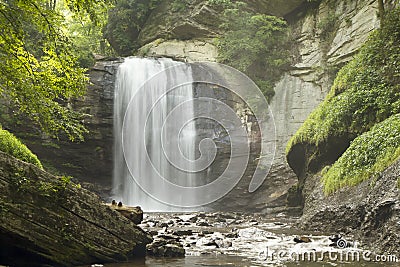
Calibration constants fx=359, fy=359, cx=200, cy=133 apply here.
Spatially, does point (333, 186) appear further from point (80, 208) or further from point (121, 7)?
point (121, 7)

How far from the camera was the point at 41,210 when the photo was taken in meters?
4.47

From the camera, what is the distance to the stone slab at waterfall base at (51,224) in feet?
13.7

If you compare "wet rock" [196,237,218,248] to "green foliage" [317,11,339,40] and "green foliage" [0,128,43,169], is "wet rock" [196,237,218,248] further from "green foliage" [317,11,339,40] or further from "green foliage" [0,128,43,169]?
"green foliage" [317,11,339,40]

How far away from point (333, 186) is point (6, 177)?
302 inches

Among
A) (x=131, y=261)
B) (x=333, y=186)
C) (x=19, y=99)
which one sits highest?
(x=19, y=99)

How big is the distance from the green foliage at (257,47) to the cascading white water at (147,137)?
4.48 metres

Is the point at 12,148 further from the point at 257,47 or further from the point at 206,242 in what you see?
the point at 257,47

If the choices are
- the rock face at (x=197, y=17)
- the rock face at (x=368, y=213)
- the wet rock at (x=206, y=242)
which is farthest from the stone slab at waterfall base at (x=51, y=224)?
the rock face at (x=197, y=17)

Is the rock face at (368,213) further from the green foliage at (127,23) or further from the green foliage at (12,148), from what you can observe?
the green foliage at (127,23)

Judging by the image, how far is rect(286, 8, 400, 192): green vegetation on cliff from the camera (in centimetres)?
804

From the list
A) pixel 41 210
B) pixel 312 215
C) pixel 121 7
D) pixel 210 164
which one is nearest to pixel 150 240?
pixel 41 210

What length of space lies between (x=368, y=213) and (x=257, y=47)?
1648cm

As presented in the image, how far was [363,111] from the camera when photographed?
1019 centimetres

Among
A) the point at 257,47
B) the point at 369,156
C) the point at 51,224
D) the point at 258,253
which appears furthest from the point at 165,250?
the point at 257,47
